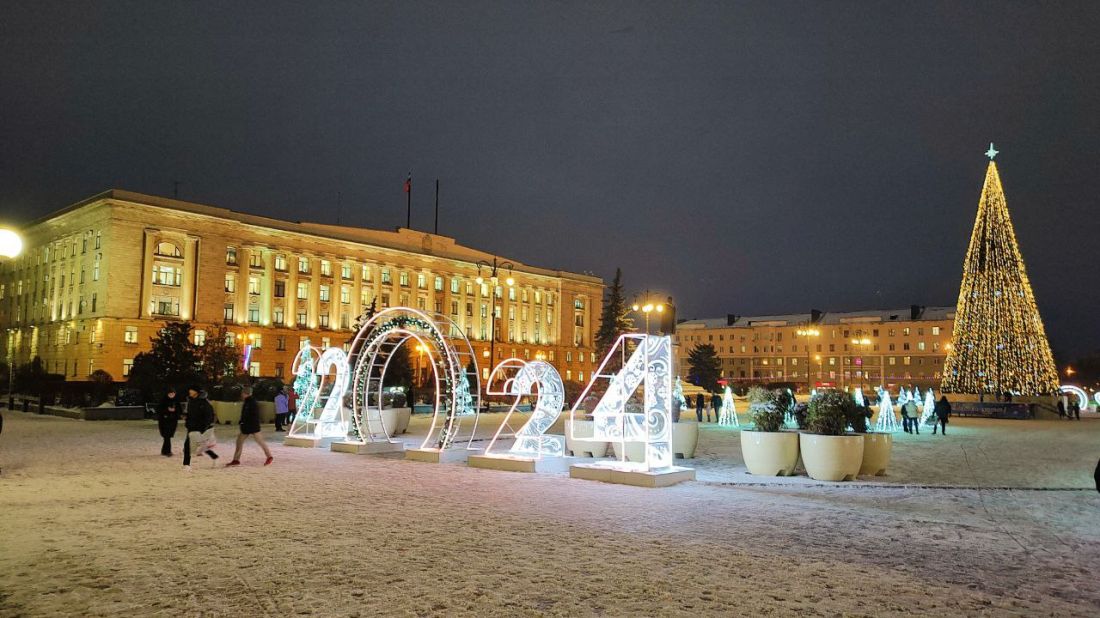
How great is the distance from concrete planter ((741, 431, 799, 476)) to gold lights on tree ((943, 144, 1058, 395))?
2831cm

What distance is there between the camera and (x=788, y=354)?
117 metres

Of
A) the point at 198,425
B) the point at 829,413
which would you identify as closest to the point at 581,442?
the point at 829,413

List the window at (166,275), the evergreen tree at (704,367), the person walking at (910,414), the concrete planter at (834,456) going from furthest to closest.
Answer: the evergreen tree at (704,367), the window at (166,275), the person walking at (910,414), the concrete planter at (834,456)

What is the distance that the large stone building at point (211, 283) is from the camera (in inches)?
2527

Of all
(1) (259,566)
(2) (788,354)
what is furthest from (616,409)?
(2) (788,354)

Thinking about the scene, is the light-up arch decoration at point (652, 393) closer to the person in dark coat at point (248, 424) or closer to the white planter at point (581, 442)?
the white planter at point (581, 442)

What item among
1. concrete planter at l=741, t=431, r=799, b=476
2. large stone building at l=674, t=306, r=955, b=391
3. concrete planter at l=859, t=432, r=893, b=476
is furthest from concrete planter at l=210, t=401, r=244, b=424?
large stone building at l=674, t=306, r=955, b=391

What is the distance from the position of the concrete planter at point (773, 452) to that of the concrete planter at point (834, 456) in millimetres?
531

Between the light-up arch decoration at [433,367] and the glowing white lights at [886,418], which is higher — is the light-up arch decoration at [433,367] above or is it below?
above

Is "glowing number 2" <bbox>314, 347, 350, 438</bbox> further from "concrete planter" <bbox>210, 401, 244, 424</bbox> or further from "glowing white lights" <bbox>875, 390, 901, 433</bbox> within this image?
"glowing white lights" <bbox>875, 390, 901, 433</bbox>

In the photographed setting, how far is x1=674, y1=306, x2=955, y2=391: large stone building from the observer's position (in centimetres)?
10681

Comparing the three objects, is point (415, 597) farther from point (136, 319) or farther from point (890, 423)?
point (136, 319)

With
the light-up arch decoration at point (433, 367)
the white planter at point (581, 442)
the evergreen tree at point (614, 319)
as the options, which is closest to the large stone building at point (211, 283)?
the evergreen tree at point (614, 319)

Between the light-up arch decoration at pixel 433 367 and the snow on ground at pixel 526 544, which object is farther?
the light-up arch decoration at pixel 433 367
